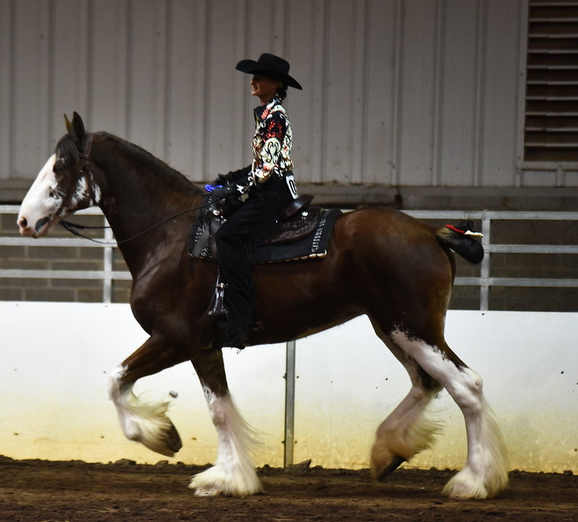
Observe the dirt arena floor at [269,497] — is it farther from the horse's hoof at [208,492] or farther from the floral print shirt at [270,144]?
the floral print shirt at [270,144]

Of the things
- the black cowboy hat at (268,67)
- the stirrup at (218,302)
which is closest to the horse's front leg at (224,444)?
the stirrup at (218,302)

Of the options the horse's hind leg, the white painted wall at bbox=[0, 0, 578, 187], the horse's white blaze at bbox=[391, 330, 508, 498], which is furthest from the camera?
the white painted wall at bbox=[0, 0, 578, 187]

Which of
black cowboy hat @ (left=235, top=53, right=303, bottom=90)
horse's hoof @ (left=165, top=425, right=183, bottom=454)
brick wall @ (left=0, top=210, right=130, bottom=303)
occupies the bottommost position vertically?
horse's hoof @ (left=165, top=425, right=183, bottom=454)

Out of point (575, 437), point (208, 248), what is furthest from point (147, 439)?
point (575, 437)

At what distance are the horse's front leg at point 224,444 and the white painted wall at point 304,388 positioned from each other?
1121mm

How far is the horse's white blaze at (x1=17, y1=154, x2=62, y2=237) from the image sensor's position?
5301 millimetres

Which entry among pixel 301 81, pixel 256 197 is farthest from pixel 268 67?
pixel 301 81

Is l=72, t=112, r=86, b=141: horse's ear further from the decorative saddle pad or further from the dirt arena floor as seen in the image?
the dirt arena floor

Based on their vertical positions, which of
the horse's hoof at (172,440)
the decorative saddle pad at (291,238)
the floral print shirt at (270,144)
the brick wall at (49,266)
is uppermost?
the floral print shirt at (270,144)

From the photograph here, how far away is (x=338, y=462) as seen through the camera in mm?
6551

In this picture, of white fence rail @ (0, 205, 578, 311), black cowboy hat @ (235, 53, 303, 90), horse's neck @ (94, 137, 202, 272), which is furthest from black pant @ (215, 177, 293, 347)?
white fence rail @ (0, 205, 578, 311)

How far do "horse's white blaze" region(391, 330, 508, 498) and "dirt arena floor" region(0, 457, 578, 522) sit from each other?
0.38 ft

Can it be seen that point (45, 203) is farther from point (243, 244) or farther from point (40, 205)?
point (243, 244)

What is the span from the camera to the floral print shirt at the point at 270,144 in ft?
17.0
